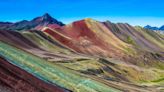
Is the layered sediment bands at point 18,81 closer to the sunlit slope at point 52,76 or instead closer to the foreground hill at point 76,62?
the foreground hill at point 76,62

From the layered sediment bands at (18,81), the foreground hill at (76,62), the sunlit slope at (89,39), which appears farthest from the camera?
the sunlit slope at (89,39)

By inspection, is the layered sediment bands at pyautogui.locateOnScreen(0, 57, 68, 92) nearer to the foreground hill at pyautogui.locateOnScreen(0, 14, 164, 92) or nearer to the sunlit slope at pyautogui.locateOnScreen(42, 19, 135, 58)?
the foreground hill at pyautogui.locateOnScreen(0, 14, 164, 92)

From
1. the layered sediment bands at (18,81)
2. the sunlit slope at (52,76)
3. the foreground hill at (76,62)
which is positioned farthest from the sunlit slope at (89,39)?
the layered sediment bands at (18,81)

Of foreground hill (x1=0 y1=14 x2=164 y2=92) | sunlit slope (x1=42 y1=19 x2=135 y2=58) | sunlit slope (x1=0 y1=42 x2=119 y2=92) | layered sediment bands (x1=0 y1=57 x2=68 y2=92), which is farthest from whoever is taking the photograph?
sunlit slope (x1=42 y1=19 x2=135 y2=58)

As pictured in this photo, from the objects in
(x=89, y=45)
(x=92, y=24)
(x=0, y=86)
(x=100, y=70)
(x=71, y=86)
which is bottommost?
(x=0, y=86)

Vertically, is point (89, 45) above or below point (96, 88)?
above

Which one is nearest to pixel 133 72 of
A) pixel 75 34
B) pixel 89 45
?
pixel 89 45

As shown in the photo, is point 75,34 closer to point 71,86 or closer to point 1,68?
point 71,86

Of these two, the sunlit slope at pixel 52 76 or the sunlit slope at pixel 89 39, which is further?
the sunlit slope at pixel 89 39

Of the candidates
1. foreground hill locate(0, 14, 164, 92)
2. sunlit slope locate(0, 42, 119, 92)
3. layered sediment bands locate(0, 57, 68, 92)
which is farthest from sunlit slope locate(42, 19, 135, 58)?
layered sediment bands locate(0, 57, 68, 92)
